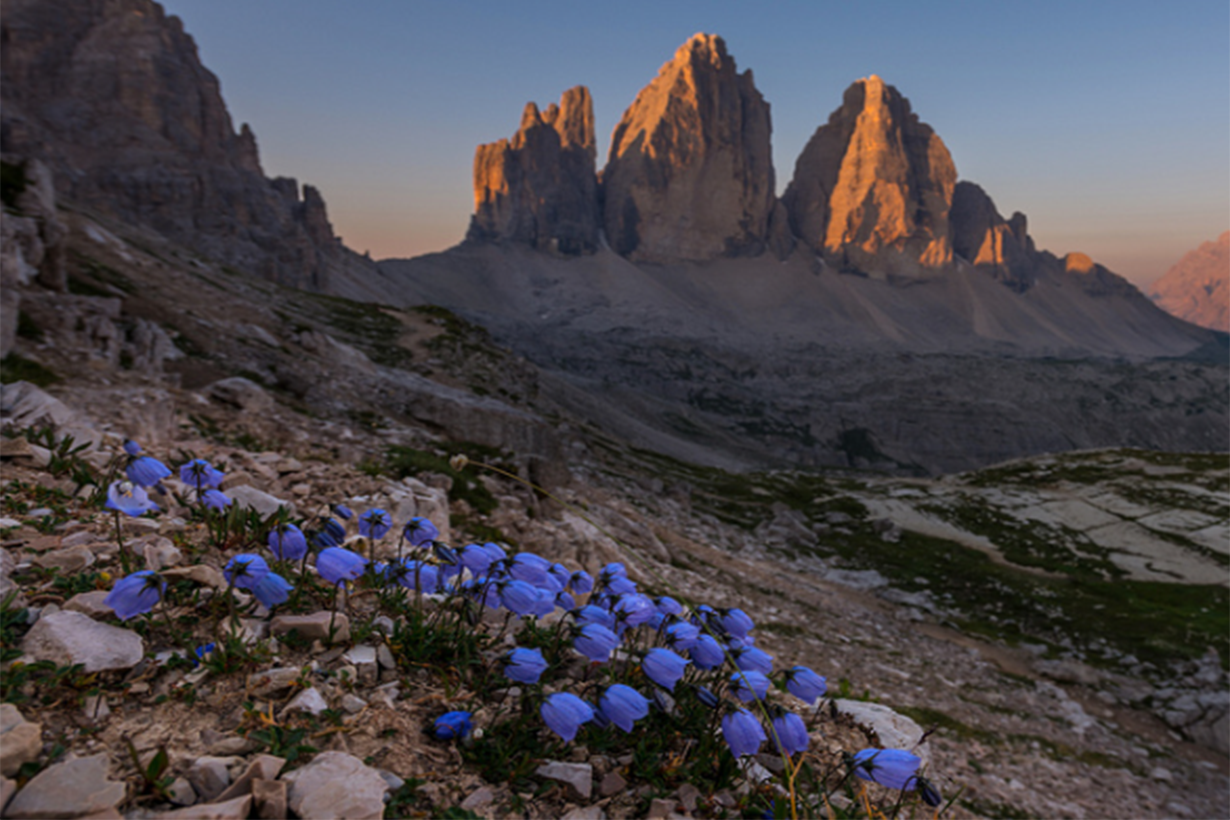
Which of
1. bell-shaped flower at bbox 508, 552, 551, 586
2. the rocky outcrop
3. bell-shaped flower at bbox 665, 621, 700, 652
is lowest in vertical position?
bell-shaped flower at bbox 665, 621, 700, 652

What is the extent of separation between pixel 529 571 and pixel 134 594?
7.21 ft

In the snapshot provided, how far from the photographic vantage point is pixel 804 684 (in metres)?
3.74

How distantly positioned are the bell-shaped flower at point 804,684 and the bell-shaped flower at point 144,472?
4567 mm

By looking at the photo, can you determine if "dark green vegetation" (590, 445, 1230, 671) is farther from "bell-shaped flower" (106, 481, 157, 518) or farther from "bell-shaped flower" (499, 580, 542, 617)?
"bell-shaped flower" (106, 481, 157, 518)

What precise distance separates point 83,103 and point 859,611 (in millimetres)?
149433

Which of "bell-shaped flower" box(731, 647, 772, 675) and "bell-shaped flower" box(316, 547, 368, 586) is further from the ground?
"bell-shaped flower" box(316, 547, 368, 586)

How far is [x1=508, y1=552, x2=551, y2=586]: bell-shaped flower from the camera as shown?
401cm

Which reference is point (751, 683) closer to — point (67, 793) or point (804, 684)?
point (804, 684)

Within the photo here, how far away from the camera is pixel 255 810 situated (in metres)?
2.55

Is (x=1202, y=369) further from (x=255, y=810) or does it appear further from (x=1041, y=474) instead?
(x=255, y=810)

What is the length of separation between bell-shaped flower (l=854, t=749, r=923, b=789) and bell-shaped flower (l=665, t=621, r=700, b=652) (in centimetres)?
108

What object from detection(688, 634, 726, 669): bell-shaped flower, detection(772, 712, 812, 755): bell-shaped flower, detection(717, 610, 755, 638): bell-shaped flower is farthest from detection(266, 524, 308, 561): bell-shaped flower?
detection(772, 712, 812, 755): bell-shaped flower

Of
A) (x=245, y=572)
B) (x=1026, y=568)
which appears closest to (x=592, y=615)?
(x=245, y=572)

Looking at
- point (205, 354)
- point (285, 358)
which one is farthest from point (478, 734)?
point (285, 358)
